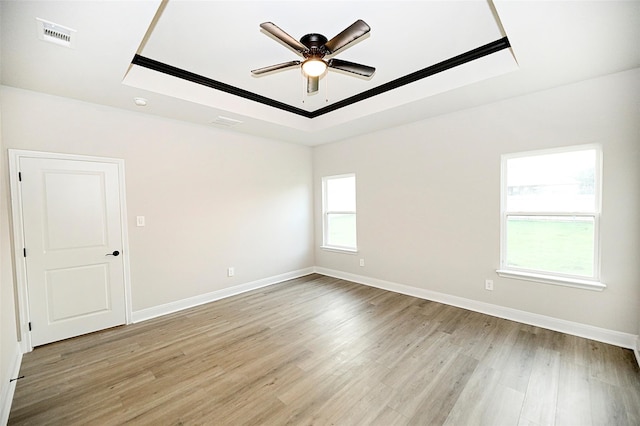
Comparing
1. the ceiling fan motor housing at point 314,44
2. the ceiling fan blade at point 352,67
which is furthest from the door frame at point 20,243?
the ceiling fan blade at point 352,67

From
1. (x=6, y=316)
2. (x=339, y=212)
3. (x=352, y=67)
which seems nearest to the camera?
(x=6, y=316)

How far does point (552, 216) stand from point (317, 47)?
3.15 m

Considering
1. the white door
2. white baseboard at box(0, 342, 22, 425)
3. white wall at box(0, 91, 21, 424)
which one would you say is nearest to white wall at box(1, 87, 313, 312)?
the white door

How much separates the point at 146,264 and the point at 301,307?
218cm

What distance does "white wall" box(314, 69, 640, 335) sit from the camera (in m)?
2.63

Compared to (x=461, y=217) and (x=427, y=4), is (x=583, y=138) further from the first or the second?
(x=427, y=4)

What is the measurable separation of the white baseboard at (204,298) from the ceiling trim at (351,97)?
2971 mm

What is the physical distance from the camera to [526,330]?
3008mm

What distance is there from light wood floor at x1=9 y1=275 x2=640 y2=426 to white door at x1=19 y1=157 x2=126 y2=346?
255 mm

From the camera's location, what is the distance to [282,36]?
6.52 feet

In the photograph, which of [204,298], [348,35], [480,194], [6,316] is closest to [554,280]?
[480,194]

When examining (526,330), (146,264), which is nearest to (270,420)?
(146,264)

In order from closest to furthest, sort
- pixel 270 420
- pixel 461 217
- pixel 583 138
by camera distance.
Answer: pixel 270 420 < pixel 583 138 < pixel 461 217

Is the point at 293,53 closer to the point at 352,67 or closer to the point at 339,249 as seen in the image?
the point at 352,67
